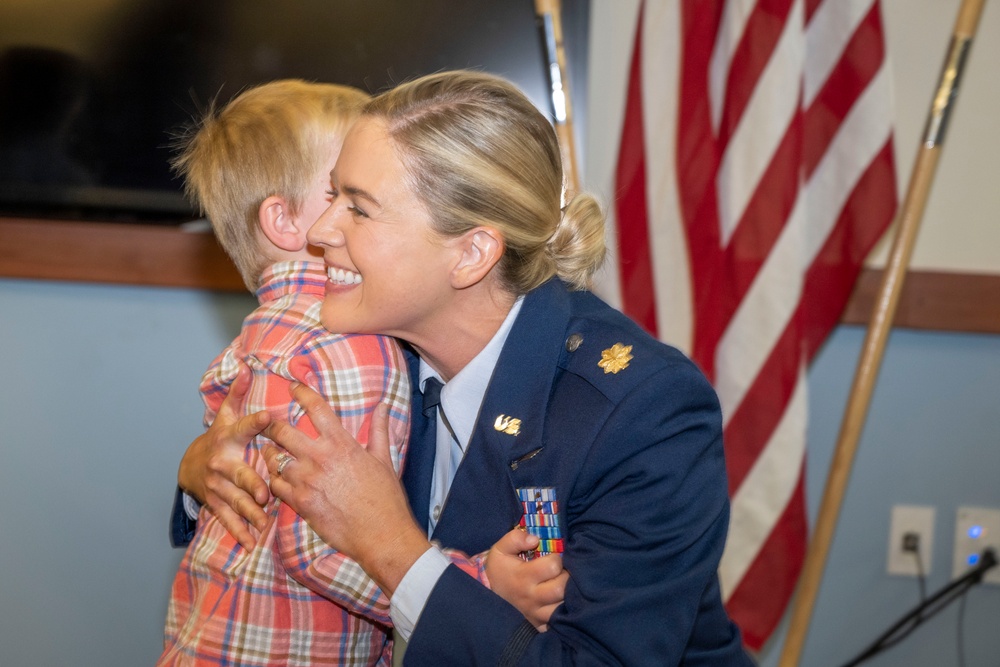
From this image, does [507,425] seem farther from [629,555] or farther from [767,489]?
[767,489]

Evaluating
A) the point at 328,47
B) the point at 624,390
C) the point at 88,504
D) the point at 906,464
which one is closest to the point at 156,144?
the point at 328,47

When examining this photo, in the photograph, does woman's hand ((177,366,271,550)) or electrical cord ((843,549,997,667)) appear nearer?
woman's hand ((177,366,271,550))

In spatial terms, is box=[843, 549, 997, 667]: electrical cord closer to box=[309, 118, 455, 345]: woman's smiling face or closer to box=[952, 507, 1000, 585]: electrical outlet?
box=[952, 507, 1000, 585]: electrical outlet

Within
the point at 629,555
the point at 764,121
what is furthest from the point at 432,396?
the point at 764,121

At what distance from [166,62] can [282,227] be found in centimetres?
109

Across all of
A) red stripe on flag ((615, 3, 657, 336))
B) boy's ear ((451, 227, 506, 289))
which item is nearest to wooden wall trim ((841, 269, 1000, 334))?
red stripe on flag ((615, 3, 657, 336))

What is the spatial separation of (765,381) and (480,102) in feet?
3.65

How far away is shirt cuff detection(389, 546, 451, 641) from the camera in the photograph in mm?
1126

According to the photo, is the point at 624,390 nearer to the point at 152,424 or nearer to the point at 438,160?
the point at 438,160

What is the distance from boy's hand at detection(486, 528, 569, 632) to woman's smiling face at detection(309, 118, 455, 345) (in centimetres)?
33

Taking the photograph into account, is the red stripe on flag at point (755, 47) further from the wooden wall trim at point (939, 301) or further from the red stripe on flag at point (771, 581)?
the red stripe on flag at point (771, 581)

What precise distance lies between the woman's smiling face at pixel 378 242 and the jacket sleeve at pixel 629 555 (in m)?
0.31

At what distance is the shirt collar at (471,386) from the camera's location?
4.38ft

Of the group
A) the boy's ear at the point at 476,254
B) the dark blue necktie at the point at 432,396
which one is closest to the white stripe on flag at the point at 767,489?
the dark blue necktie at the point at 432,396
